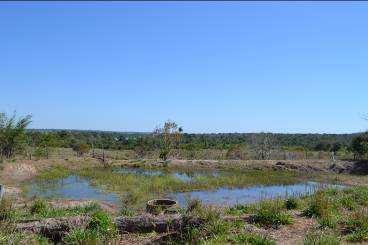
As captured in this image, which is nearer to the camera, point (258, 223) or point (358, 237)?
point (358, 237)

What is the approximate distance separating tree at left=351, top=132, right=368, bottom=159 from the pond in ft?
27.7

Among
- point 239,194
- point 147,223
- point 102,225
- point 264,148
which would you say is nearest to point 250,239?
point 147,223

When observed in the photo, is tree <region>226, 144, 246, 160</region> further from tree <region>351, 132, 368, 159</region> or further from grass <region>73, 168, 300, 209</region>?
grass <region>73, 168, 300, 209</region>

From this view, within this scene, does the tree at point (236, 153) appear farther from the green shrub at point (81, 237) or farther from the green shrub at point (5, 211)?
the green shrub at point (81, 237)

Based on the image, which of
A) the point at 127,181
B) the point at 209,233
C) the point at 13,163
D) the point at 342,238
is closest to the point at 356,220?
the point at 342,238

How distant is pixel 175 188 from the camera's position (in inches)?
1007

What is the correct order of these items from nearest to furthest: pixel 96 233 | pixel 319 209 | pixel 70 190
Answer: pixel 96 233 → pixel 319 209 → pixel 70 190

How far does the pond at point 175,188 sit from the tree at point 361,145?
333 inches

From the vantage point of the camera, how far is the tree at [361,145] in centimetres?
3791

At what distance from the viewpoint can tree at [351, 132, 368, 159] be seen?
37.9 m

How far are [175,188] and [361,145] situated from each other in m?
19.0

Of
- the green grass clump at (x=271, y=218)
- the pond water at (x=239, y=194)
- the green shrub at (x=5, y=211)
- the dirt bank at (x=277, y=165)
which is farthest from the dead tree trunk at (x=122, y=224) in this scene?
the dirt bank at (x=277, y=165)

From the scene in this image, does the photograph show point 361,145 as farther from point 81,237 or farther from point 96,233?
point 81,237

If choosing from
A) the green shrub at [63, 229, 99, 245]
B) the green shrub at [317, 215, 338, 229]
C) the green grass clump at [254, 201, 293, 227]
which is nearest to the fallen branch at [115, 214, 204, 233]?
the green shrub at [63, 229, 99, 245]
